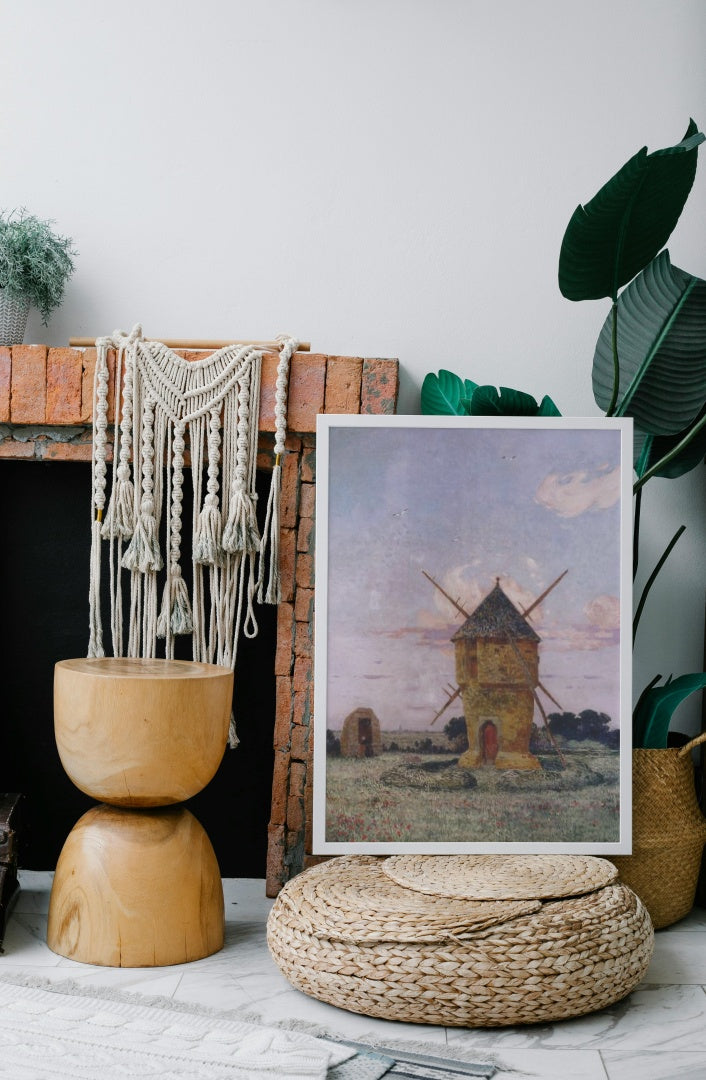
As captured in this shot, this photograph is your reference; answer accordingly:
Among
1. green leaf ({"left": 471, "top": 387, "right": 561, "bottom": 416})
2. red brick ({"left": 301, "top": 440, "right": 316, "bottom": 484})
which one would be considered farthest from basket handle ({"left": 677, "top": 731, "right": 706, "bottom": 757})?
red brick ({"left": 301, "top": 440, "right": 316, "bottom": 484})

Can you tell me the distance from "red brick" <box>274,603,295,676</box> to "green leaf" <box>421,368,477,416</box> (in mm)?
574

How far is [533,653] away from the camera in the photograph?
6.56ft

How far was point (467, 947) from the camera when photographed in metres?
1.56

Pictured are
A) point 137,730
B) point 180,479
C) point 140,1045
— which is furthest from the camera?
point 180,479

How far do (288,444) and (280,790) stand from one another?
798 millimetres

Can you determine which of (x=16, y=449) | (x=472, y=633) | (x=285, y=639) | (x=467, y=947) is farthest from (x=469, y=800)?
(x=16, y=449)

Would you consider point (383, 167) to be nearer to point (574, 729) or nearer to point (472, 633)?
point (472, 633)

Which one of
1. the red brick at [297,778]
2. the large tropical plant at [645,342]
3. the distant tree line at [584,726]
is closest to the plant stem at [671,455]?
the large tropical plant at [645,342]

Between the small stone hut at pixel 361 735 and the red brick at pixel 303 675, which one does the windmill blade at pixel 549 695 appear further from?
the red brick at pixel 303 675

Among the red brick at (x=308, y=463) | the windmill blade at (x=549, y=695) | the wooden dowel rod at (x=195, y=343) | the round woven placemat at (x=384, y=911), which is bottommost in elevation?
the round woven placemat at (x=384, y=911)

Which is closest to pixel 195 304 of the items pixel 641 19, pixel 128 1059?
pixel 641 19

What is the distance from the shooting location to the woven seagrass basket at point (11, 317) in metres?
2.22

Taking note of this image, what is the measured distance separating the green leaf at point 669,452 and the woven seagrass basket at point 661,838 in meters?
0.62

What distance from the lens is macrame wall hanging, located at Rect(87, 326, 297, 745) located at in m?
2.16
